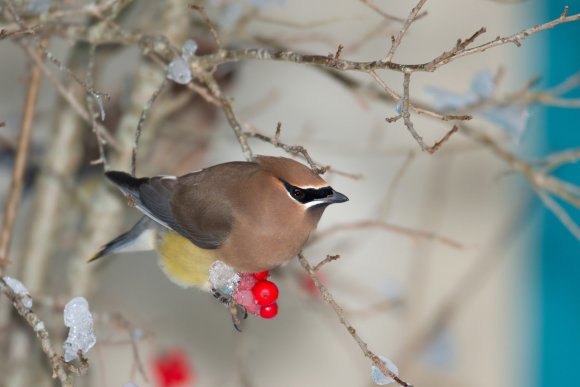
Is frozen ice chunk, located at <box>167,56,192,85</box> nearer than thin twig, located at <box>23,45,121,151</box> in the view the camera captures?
Yes

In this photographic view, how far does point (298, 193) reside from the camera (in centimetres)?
208

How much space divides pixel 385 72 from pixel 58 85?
2654mm

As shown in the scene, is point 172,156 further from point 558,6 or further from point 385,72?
Answer: point 558,6

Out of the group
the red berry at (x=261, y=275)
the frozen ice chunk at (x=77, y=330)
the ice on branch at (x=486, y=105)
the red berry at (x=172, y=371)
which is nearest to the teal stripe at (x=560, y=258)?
the ice on branch at (x=486, y=105)

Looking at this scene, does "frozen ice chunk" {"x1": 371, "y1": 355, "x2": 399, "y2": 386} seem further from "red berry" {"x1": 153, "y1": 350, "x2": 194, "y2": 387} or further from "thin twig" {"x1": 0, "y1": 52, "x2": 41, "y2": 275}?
"red berry" {"x1": 153, "y1": 350, "x2": 194, "y2": 387}

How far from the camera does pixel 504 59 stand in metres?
4.51

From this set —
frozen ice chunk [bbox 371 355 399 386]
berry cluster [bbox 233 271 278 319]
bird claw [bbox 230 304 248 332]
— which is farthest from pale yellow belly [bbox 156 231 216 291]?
frozen ice chunk [bbox 371 355 399 386]

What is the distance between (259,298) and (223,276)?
0.22 metres

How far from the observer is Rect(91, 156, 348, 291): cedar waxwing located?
6.86 feet

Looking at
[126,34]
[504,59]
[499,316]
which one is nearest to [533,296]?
[499,316]

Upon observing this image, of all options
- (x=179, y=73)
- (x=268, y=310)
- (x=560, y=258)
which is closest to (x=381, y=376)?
(x=268, y=310)

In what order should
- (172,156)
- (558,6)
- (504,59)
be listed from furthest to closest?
(504,59) < (558,6) < (172,156)

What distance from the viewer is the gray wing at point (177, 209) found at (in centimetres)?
218

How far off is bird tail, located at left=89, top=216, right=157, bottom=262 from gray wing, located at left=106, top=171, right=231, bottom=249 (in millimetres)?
158
